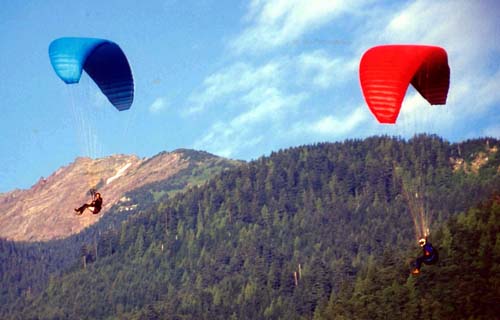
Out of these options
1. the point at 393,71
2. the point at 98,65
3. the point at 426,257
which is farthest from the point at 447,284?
the point at 426,257

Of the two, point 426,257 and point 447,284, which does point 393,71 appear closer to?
point 426,257

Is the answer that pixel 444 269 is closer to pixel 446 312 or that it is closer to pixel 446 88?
pixel 446 312

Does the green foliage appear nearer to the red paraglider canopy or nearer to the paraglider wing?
the red paraglider canopy

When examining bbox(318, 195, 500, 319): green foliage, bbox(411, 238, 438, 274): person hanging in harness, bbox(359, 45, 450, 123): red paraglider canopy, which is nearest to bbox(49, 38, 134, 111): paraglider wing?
bbox(359, 45, 450, 123): red paraglider canopy

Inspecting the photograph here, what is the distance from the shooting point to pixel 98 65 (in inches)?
2222

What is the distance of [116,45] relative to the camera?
55500 mm

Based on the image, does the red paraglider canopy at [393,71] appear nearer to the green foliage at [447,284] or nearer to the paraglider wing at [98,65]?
the paraglider wing at [98,65]

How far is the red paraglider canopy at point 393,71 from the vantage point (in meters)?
50.7

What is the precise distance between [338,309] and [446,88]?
114210 mm

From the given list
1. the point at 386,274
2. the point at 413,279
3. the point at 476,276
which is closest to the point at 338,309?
the point at 386,274

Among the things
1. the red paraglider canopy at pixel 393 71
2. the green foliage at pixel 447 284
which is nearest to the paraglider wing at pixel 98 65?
the red paraglider canopy at pixel 393 71

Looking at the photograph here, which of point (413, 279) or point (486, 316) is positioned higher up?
point (413, 279)

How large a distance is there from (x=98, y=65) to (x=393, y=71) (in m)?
16.3

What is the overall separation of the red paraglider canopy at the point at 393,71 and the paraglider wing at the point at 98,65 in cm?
1315
